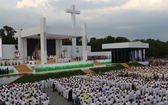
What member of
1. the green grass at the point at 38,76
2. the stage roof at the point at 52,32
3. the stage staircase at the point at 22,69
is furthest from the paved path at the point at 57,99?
the stage roof at the point at 52,32

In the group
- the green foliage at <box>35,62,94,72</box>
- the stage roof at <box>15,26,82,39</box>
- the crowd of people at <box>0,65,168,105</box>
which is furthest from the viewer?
the stage roof at <box>15,26,82,39</box>

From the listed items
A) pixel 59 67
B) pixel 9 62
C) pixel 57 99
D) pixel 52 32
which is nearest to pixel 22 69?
pixel 9 62

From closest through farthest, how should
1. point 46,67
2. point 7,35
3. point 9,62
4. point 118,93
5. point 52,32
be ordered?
point 118,93
point 46,67
point 9,62
point 52,32
point 7,35

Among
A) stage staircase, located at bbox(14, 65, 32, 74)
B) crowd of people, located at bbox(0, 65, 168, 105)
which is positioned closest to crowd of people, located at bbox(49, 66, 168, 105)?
crowd of people, located at bbox(0, 65, 168, 105)

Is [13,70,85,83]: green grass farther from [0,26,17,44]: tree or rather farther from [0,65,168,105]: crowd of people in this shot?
[0,26,17,44]: tree

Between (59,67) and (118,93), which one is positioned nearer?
(118,93)

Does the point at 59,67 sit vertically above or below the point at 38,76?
above

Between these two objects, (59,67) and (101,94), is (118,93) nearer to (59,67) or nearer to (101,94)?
(101,94)

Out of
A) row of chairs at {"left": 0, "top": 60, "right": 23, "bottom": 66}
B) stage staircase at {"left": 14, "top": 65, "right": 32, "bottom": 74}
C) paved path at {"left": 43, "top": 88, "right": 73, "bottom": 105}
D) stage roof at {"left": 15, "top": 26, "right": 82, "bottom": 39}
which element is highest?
stage roof at {"left": 15, "top": 26, "right": 82, "bottom": 39}

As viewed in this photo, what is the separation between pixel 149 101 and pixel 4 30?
1624 inches

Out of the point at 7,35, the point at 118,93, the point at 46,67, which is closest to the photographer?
the point at 118,93

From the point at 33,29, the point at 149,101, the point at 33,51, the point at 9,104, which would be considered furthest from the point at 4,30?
the point at 149,101

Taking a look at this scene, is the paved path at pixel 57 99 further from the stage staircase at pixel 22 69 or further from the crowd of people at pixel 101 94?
the stage staircase at pixel 22 69

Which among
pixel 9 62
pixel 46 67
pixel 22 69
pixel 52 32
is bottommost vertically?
pixel 22 69
